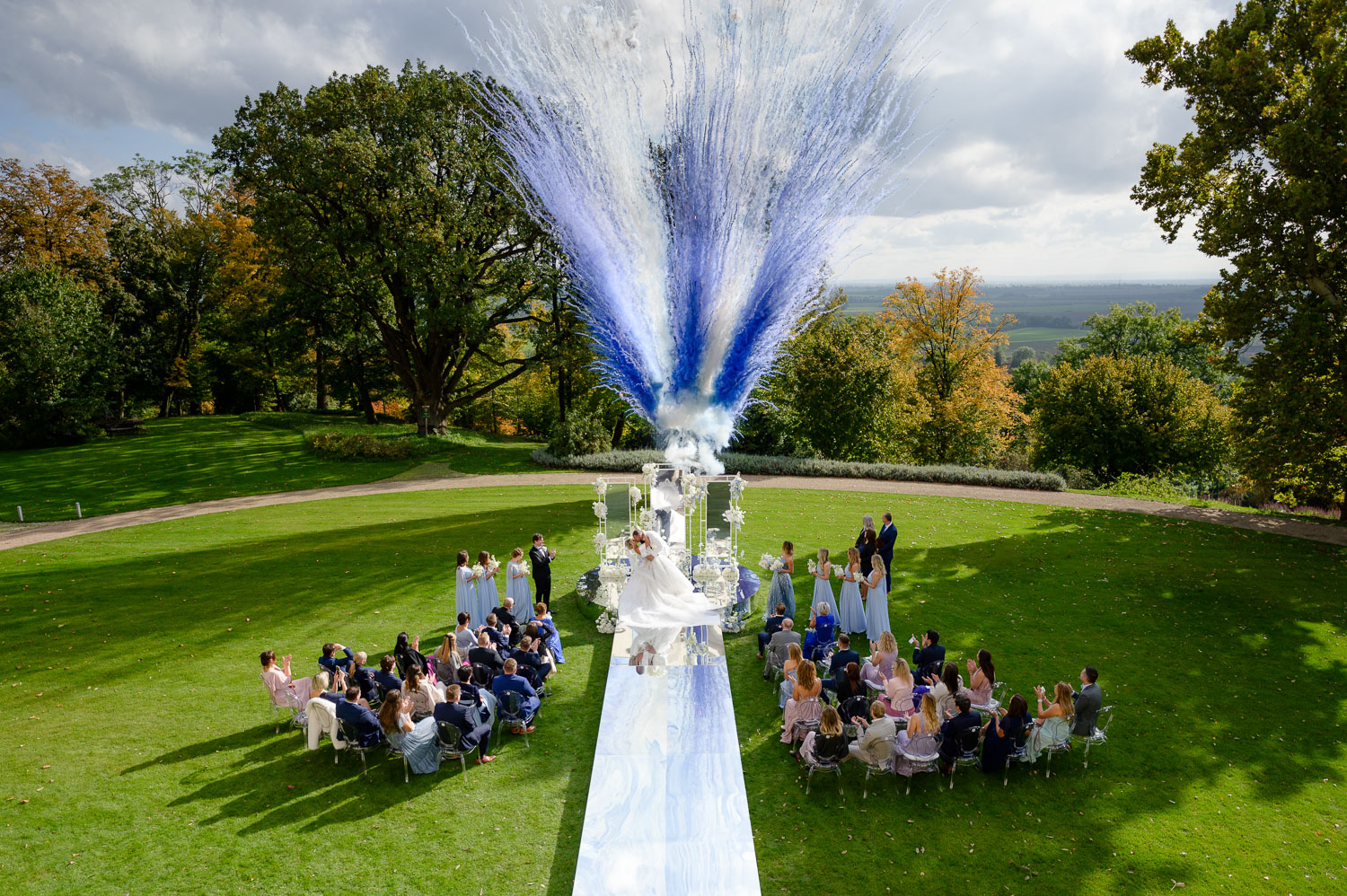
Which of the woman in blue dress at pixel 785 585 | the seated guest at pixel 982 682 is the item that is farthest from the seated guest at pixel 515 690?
the seated guest at pixel 982 682

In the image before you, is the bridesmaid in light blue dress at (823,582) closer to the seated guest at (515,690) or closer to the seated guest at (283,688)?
the seated guest at (515,690)

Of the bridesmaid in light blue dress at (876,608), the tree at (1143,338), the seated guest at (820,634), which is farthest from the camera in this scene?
the tree at (1143,338)

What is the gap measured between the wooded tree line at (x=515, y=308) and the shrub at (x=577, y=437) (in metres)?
0.23

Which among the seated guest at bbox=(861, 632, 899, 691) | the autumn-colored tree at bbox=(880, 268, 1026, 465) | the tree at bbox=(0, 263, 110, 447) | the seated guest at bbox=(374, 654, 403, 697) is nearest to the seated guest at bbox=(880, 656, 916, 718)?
the seated guest at bbox=(861, 632, 899, 691)

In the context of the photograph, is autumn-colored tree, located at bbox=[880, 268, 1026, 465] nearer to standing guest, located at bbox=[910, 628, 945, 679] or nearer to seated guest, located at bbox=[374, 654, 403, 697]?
standing guest, located at bbox=[910, 628, 945, 679]

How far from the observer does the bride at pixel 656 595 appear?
12.8 m

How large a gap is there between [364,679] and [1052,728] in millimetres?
10040

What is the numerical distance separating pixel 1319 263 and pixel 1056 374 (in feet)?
63.6

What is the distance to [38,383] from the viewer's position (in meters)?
35.0

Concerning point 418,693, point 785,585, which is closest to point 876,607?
point 785,585

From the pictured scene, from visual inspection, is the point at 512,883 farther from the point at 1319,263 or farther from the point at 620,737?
the point at 1319,263

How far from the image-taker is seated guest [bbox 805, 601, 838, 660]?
40.3 feet

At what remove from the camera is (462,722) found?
9.80 metres

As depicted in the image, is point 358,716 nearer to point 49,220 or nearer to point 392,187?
point 392,187
